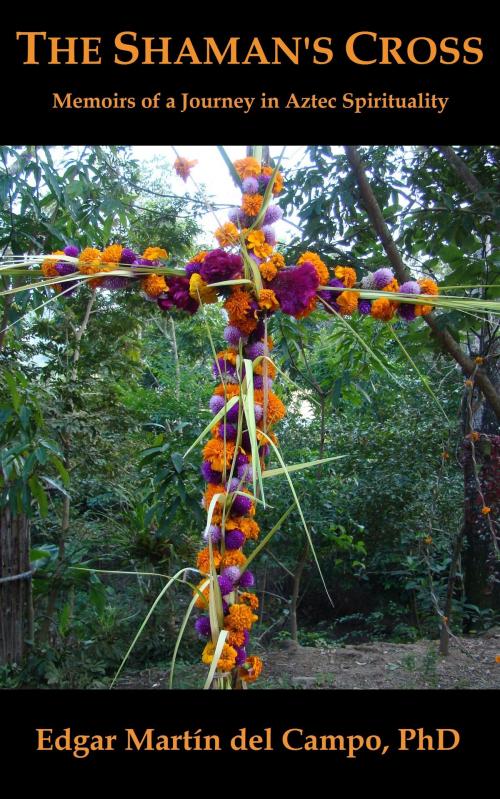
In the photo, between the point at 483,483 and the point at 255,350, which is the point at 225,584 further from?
the point at 483,483

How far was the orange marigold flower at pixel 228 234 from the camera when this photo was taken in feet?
5.74

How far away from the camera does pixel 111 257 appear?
5.90 ft

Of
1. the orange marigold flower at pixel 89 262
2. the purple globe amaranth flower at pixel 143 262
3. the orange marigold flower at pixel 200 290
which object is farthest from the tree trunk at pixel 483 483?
the orange marigold flower at pixel 89 262

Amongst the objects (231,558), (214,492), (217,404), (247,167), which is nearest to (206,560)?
(231,558)

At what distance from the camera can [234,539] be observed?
1659mm

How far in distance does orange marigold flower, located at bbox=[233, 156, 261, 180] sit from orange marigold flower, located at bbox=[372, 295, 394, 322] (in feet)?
1.56

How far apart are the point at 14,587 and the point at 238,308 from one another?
1.81 meters

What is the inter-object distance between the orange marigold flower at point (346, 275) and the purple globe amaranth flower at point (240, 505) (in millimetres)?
674

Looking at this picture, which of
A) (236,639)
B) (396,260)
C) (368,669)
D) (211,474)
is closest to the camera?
(236,639)

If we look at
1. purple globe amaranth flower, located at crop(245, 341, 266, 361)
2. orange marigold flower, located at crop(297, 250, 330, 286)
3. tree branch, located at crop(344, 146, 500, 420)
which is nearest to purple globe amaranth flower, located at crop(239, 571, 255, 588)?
purple globe amaranth flower, located at crop(245, 341, 266, 361)

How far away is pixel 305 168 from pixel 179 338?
2.66m

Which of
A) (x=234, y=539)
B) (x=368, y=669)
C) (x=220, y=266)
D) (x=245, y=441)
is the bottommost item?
(x=368, y=669)

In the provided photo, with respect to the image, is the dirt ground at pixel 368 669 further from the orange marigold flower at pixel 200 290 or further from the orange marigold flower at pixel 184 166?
the orange marigold flower at pixel 184 166

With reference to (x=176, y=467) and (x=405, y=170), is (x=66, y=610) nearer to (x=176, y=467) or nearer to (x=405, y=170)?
(x=176, y=467)
